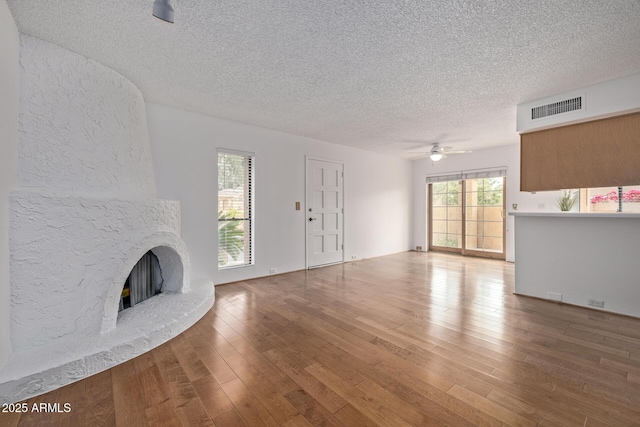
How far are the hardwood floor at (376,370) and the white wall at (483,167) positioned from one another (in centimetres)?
301

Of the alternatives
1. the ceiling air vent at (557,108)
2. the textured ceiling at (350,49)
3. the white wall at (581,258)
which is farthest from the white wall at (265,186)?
the ceiling air vent at (557,108)

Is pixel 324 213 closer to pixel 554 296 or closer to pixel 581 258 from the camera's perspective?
Answer: pixel 554 296

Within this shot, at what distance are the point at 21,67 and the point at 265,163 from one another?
290 cm

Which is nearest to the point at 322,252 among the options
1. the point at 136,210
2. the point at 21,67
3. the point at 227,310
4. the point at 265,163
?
the point at 265,163

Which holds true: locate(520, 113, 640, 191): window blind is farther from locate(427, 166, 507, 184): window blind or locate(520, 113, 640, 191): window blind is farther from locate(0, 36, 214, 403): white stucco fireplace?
locate(0, 36, 214, 403): white stucco fireplace

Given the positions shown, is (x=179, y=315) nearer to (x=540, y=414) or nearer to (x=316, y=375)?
(x=316, y=375)

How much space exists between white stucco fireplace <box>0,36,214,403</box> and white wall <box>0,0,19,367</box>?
6 cm

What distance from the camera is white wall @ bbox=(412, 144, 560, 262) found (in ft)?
18.6

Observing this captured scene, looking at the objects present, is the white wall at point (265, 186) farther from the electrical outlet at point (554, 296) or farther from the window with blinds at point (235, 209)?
the electrical outlet at point (554, 296)

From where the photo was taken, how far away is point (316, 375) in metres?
1.96

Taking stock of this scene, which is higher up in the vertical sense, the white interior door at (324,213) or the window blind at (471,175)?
the window blind at (471,175)

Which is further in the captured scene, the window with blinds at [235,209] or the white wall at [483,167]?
the white wall at [483,167]

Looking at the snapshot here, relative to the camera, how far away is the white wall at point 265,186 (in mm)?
3801

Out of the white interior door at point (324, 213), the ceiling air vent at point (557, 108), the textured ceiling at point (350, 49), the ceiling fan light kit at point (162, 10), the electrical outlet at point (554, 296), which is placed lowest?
the electrical outlet at point (554, 296)
